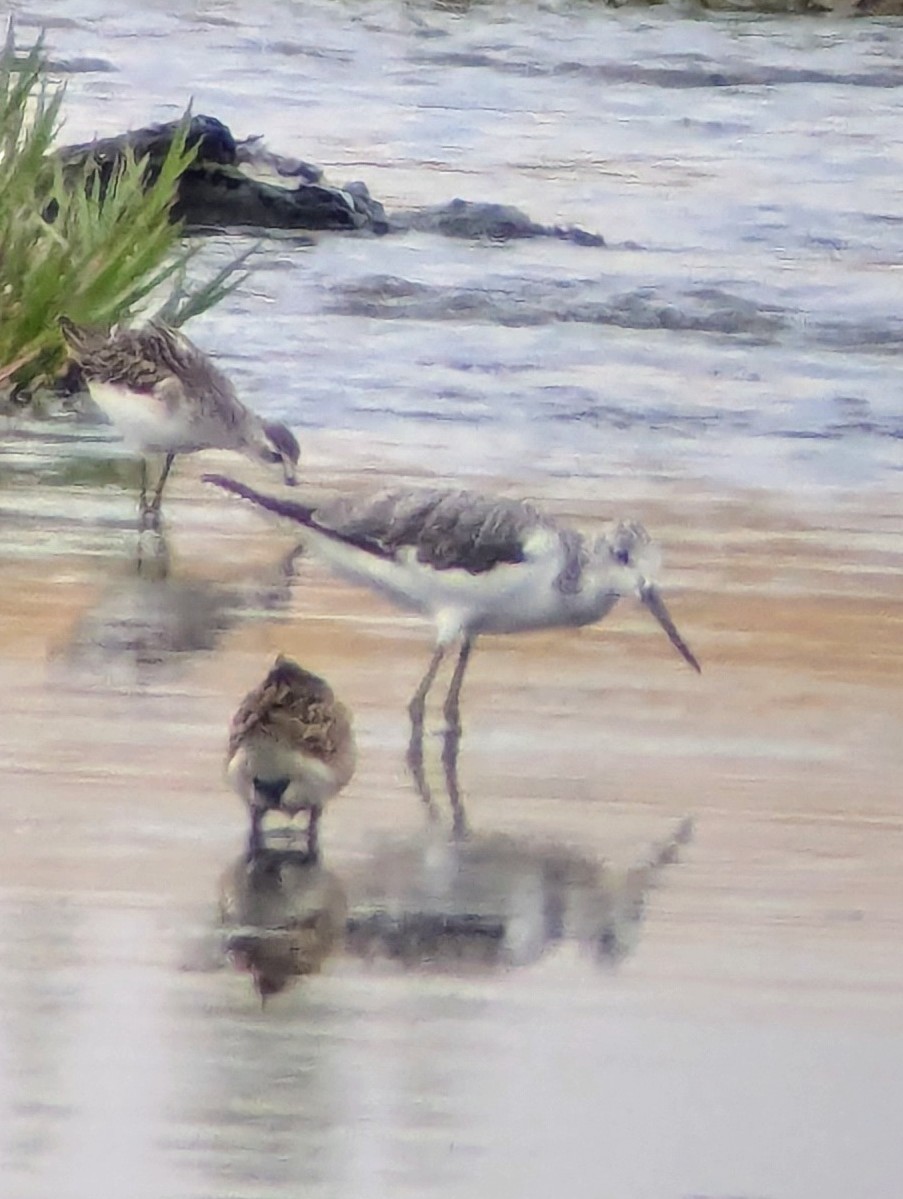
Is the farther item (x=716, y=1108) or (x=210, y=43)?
(x=210, y=43)

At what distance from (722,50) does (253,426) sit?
1.51 feet

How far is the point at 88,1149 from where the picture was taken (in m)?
1.49

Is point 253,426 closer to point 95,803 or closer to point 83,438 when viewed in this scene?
point 83,438

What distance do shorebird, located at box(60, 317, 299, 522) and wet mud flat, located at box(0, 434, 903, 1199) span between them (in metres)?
0.03

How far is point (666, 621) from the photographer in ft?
5.45

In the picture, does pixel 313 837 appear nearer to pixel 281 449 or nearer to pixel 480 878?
pixel 480 878

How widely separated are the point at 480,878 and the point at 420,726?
0.39ft

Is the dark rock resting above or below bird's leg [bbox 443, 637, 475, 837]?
above

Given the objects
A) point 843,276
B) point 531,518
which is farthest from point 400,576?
point 843,276

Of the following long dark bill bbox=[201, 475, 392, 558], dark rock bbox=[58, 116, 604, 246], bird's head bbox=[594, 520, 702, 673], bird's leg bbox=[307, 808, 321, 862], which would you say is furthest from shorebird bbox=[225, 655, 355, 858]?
dark rock bbox=[58, 116, 604, 246]

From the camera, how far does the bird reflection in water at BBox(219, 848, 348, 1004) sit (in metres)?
1.57

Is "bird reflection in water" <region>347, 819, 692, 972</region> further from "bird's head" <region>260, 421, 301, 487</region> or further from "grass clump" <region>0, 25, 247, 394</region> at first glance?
"grass clump" <region>0, 25, 247, 394</region>

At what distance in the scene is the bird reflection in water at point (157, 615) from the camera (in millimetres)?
1665

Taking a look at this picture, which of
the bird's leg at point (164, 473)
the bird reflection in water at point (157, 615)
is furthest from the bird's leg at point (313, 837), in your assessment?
the bird's leg at point (164, 473)
